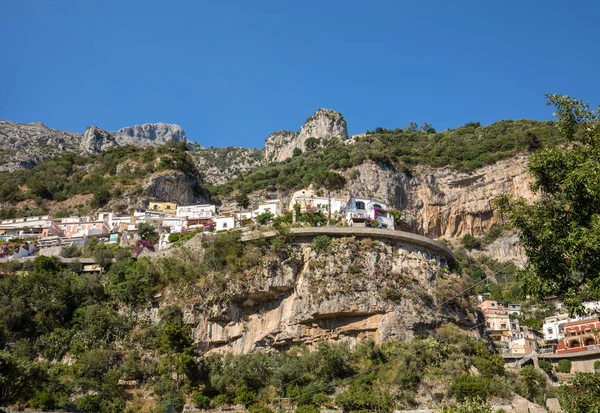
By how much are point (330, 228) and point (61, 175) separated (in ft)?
171

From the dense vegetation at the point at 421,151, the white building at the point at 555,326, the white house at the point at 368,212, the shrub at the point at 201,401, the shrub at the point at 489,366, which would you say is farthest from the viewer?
the dense vegetation at the point at 421,151

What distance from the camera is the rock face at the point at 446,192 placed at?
72.0m

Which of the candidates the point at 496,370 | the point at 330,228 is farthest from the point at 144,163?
A: the point at 496,370

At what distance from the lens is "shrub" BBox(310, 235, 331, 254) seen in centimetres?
4062

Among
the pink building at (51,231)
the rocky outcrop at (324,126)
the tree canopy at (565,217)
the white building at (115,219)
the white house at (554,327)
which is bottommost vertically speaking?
the white house at (554,327)

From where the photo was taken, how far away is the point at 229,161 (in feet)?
401

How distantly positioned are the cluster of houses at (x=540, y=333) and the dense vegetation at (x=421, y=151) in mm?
21754

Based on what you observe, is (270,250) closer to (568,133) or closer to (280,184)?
(568,133)

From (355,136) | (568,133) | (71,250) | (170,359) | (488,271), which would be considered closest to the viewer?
(568,133)

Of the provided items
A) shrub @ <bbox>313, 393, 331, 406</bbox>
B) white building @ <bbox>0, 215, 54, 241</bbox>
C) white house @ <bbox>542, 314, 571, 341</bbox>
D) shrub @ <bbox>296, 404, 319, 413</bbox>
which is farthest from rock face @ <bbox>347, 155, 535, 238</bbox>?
shrub @ <bbox>296, 404, 319, 413</bbox>

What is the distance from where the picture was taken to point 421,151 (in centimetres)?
8406

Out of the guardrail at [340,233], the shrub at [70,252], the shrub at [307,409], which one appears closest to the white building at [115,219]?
the shrub at [70,252]

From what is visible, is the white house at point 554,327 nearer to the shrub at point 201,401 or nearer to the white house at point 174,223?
the shrub at point 201,401

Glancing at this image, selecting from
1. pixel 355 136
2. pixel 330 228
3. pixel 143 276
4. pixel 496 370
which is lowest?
pixel 496 370
